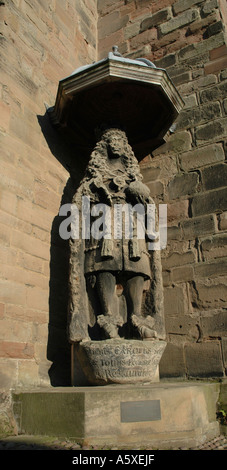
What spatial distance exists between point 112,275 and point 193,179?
1.43m

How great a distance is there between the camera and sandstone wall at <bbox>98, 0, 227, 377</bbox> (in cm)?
354

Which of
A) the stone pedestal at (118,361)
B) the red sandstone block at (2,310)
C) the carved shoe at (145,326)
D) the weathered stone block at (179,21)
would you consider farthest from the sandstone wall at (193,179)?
the red sandstone block at (2,310)

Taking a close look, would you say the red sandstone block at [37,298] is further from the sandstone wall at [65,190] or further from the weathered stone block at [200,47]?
the weathered stone block at [200,47]

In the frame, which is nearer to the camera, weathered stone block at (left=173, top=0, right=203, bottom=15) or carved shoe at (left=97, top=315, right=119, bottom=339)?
carved shoe at (left=97, top=315, right=119, bottom=339)

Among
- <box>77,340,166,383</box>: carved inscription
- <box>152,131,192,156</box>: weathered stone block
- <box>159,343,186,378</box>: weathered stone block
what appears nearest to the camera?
<box>77,340,166,383</box>: carved inscription

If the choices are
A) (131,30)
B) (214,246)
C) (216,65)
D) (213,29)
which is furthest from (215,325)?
(131,30)

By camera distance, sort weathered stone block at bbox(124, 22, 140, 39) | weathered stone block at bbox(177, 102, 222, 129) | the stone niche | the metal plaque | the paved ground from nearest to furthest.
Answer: the paved ground → the metal plaque → the stone niche → weathered stone block at bbox(177, 102, 222, 129) → weathered stone block at bbox(124, 22, 140, 39)

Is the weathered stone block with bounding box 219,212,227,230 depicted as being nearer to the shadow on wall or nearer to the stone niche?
the stone niche

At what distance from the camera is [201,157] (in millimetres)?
4039

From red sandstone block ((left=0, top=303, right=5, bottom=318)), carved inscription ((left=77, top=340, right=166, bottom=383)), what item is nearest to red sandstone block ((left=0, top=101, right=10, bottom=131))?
red sandstone block ((left=0, top=303, right=5, bottom=318))

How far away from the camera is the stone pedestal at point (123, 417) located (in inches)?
91.7

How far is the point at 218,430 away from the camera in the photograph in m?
2.83
